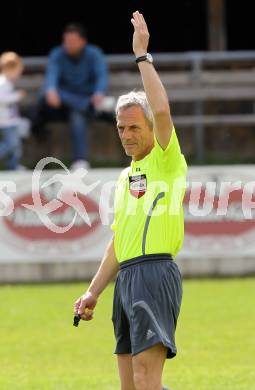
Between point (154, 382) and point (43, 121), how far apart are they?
39.7ft

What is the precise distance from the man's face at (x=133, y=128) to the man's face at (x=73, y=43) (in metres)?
10.6

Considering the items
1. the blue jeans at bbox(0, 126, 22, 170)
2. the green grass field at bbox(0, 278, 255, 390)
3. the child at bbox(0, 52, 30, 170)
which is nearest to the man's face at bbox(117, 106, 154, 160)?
the green grass field at bbox(0, 278, 255, 390)

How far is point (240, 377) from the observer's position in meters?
9.51

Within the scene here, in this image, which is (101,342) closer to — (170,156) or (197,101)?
(170,156)

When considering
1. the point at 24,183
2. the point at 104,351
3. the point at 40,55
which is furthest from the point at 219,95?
the point at 104,351

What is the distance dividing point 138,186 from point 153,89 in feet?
1.92

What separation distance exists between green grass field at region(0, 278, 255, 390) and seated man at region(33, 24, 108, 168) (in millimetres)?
2886

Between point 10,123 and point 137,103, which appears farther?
point 10,123

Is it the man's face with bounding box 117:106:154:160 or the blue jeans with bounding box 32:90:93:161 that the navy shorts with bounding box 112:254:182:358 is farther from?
the blue jeans with bounding box 32:90:93:161

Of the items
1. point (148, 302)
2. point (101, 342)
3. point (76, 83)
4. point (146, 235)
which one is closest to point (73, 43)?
point (76, 83)

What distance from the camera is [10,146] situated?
17625mm

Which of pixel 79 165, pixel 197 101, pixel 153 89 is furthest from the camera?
pixel 197 101

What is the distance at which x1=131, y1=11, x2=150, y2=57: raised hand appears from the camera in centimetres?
643

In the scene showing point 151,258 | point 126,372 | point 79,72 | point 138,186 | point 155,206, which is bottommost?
point 126,372
